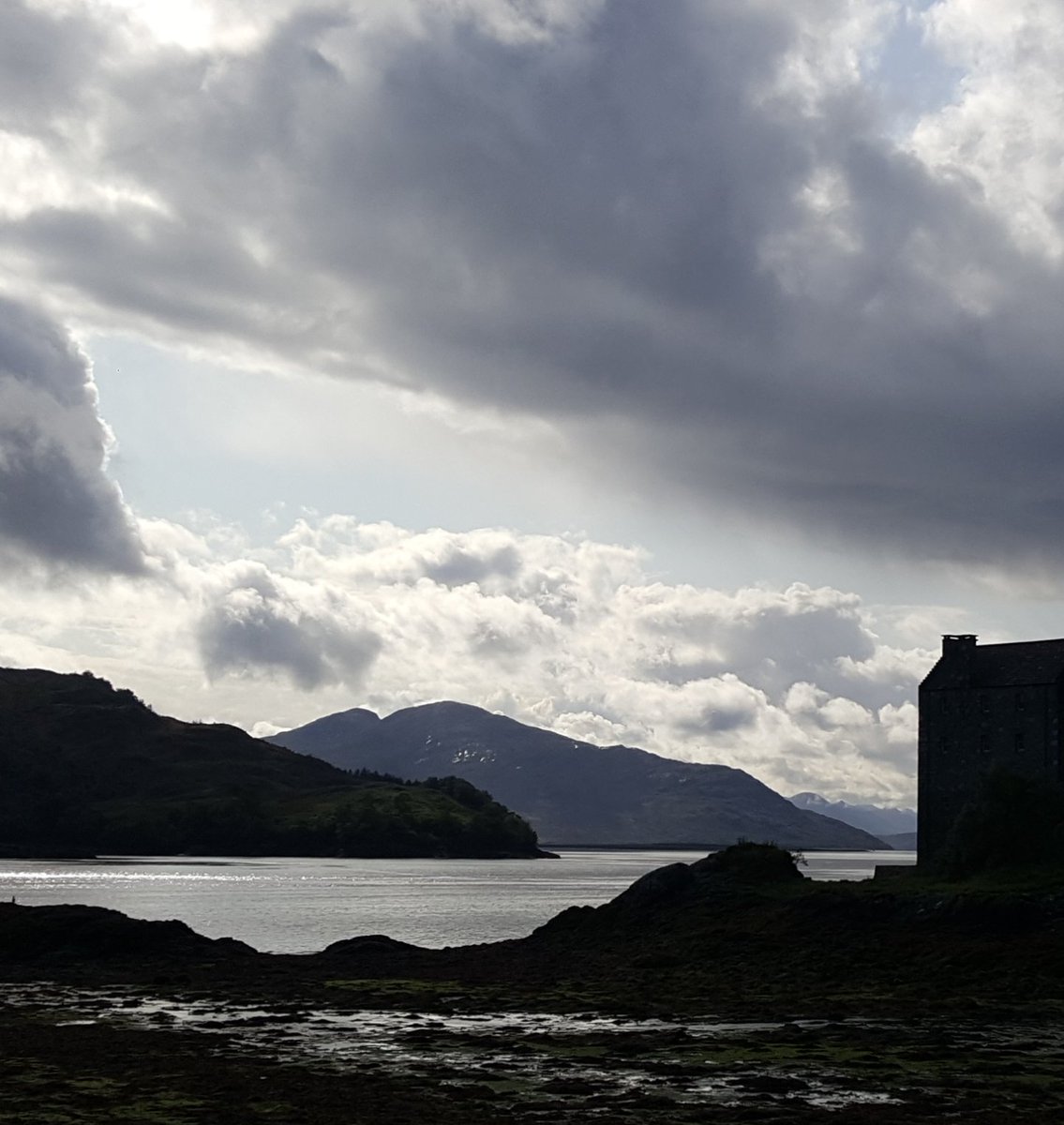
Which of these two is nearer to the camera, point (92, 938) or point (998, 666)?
point (92, 938)

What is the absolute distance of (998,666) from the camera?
102m

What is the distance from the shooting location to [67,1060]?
3931cm

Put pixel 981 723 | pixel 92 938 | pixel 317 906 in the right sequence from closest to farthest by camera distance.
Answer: pixel 92 938, pixel 981 723, pixel 317 906

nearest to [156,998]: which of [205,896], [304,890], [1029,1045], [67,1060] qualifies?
[67,1060]

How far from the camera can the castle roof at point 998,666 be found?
324ft

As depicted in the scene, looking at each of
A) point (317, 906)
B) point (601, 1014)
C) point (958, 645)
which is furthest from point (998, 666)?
point (317, 906)

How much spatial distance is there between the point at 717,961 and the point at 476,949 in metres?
15.2

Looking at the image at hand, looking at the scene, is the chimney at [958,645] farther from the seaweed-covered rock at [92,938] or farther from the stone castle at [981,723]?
the seaweed-covered rock at [92,938]

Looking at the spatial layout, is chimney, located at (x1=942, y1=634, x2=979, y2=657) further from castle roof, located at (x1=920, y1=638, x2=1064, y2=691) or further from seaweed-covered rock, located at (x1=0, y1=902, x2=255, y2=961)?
seaweed-covered rock, located at (x1=0, y1=902, x2=255, y2=961)

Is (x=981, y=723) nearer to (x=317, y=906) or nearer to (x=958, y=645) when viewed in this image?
(x=958, y=645)

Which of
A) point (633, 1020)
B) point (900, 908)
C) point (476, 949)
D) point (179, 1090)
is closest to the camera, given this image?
point (179, 1090)

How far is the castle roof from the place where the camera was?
98875 mm

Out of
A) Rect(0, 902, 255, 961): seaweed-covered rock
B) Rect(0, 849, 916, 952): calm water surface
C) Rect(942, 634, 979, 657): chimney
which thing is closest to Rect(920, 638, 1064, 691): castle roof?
Rect(942, 634, 979, 657): chimney

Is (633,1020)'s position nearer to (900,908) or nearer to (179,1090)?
(179,1090)
